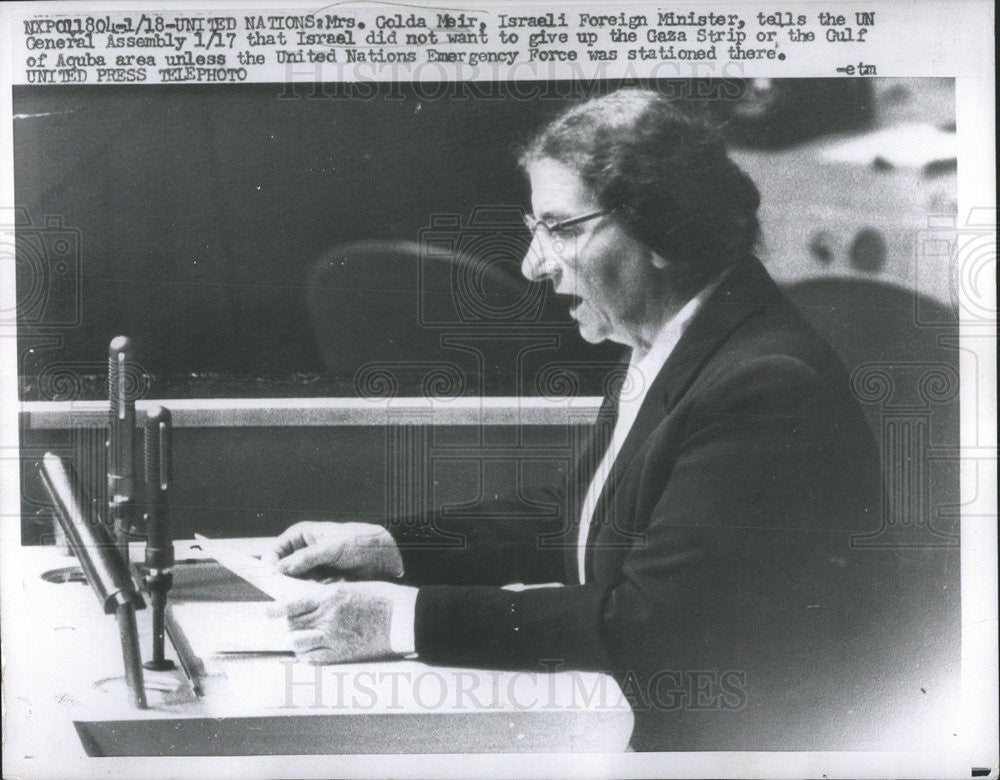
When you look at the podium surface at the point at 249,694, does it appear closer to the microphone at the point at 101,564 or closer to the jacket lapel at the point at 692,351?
the microphone at the point at 101,564

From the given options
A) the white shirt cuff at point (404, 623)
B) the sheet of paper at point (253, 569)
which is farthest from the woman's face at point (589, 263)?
the sheet of paper at point (253, 569)

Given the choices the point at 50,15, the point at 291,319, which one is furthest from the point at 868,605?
the point at 50,15

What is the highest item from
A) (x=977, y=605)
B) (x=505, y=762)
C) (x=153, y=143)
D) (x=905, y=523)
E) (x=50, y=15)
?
(x=50, y=15)

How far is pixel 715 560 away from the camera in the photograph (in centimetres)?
229

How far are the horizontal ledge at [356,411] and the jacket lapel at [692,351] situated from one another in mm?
120

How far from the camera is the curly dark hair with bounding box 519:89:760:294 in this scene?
7.61ft

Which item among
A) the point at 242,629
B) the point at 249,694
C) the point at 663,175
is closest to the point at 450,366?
the point at 663,175

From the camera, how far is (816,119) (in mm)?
2350

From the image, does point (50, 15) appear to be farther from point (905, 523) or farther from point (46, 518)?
point (905, 523)

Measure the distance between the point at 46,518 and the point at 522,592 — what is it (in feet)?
3.62

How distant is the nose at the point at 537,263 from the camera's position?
7.70ft

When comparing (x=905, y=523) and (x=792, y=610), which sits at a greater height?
(x=905, y=523)

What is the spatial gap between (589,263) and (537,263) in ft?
0.38

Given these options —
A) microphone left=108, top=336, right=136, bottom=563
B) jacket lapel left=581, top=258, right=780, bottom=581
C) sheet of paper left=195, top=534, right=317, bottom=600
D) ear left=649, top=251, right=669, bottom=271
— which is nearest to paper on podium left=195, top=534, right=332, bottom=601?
sheet of paper left=195, top=534, right=317, bottom=600
